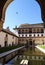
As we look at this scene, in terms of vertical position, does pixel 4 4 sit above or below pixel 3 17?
above

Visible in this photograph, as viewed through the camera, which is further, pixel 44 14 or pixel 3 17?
pixel 3 17

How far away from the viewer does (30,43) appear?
2313 inches

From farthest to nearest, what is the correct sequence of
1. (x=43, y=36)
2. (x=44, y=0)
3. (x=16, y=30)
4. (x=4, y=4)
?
1. (x=16, y=30)
2. (x=43, y=36)
3. (x=4, y=4)
4. (x=44, y=0)

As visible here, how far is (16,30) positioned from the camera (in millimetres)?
60906

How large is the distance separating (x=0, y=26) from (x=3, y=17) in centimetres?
38

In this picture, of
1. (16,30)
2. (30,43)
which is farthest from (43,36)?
(16,30)

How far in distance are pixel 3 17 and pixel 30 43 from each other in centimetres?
5391

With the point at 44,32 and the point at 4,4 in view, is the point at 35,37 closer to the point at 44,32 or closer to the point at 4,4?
the point at 44,32

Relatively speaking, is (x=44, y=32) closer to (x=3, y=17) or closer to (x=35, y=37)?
(x=35, y=37)

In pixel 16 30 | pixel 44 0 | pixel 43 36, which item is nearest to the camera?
pixel 44 0

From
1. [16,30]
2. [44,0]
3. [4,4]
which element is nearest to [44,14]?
[44,0]

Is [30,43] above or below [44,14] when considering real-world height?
below

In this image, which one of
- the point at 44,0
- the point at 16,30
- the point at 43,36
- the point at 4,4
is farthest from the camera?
the point at 16,30

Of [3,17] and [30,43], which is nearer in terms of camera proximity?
[3,17]
